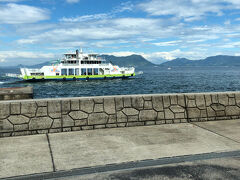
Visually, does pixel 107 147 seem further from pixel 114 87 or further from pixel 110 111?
pixel 114 87

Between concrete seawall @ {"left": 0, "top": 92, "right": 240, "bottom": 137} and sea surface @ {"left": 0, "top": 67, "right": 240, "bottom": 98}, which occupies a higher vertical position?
concrete seawall @ {"left": 0, "top": 92, "right": 240, "bottom": 137}

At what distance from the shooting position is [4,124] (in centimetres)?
539

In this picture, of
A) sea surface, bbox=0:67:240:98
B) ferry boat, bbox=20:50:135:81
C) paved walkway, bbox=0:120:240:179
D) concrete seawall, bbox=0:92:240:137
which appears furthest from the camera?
ferry boat, bbox=20:50:135:81

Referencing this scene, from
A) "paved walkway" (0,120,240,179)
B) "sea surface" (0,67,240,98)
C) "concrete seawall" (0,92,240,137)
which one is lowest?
"sea surface" (0,67,240,98)

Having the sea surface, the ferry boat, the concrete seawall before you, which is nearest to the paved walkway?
the concrete seawall

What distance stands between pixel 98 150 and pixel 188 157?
1.52 metres

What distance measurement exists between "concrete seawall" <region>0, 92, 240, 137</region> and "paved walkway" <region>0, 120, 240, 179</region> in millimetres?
253

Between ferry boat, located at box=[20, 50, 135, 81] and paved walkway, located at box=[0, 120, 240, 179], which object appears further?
ferry boat, located at box=[20, 50, 135, 81]

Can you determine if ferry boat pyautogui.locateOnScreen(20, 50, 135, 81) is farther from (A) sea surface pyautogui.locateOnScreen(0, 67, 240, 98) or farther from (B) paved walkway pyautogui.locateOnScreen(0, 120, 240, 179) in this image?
(B) paved walkway pyautogui.locateOnScreen(0, 120, 240, 179)

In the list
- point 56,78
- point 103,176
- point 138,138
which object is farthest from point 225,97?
point 56,78

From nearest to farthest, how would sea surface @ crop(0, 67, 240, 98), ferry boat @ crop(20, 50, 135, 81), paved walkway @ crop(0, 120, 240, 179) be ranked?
paved walkway @ crop(0, 120, 240, 179) → sea surface @ crop(0, 67, 240, 98) → ferry boat @ crop(20, 50, 135, 81)

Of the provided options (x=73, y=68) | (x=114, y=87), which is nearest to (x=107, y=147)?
(x=114, y=87)

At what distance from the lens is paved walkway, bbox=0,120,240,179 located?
3.89m

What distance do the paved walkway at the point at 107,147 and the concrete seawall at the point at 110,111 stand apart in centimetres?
25
